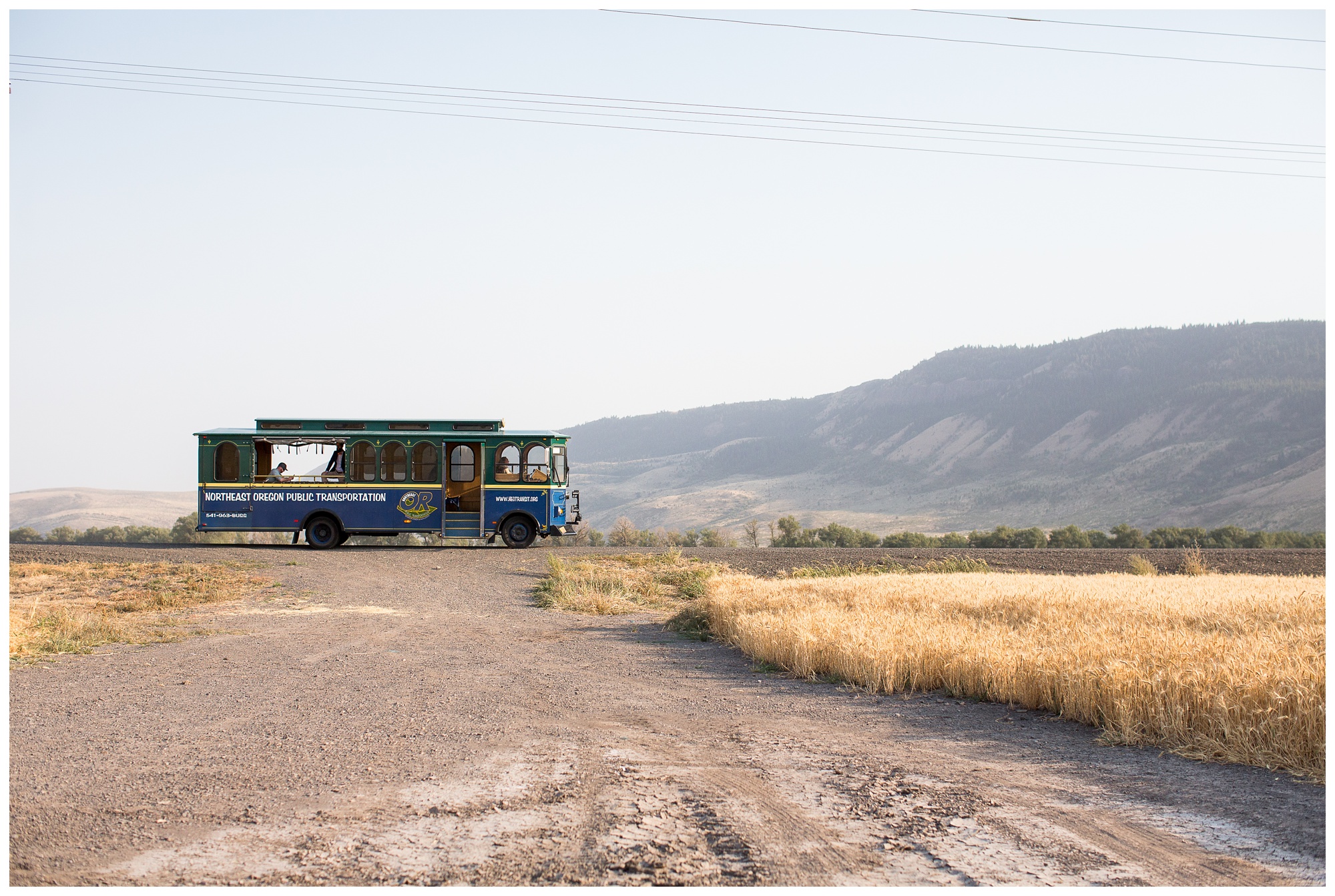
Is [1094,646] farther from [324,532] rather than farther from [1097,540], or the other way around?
[1097,540]

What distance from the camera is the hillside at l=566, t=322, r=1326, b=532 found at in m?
99.0

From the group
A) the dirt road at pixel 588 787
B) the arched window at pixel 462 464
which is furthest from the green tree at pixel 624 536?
the dirt road at pixel 588 787

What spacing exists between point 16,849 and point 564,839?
2.55 m

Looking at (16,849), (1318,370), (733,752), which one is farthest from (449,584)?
(1318,370)

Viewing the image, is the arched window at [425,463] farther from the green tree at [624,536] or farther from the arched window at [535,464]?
the green tree at [624,536]

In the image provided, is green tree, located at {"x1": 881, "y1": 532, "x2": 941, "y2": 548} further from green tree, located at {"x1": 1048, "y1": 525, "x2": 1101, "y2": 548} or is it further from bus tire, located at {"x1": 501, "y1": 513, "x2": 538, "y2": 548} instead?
bus tire, located at {"x1": 501, "y1": 513, "x2": 538, "y2": 548}

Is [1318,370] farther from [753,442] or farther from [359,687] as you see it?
[359,687]

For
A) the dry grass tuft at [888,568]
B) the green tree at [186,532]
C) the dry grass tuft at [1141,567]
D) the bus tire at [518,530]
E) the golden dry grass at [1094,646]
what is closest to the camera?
the golden dry grass at [1094,646]

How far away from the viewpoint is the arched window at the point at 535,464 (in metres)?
24.0

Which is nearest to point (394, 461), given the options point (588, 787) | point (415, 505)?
point (415, 505)

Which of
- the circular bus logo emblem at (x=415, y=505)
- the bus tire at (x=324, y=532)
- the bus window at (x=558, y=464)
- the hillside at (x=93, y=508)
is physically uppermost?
the bus window at (x=558, y=464)

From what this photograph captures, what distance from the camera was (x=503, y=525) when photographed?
24609 millimetres

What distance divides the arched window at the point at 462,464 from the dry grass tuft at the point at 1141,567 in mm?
15085

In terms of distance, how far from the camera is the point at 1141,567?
69.6 feet
